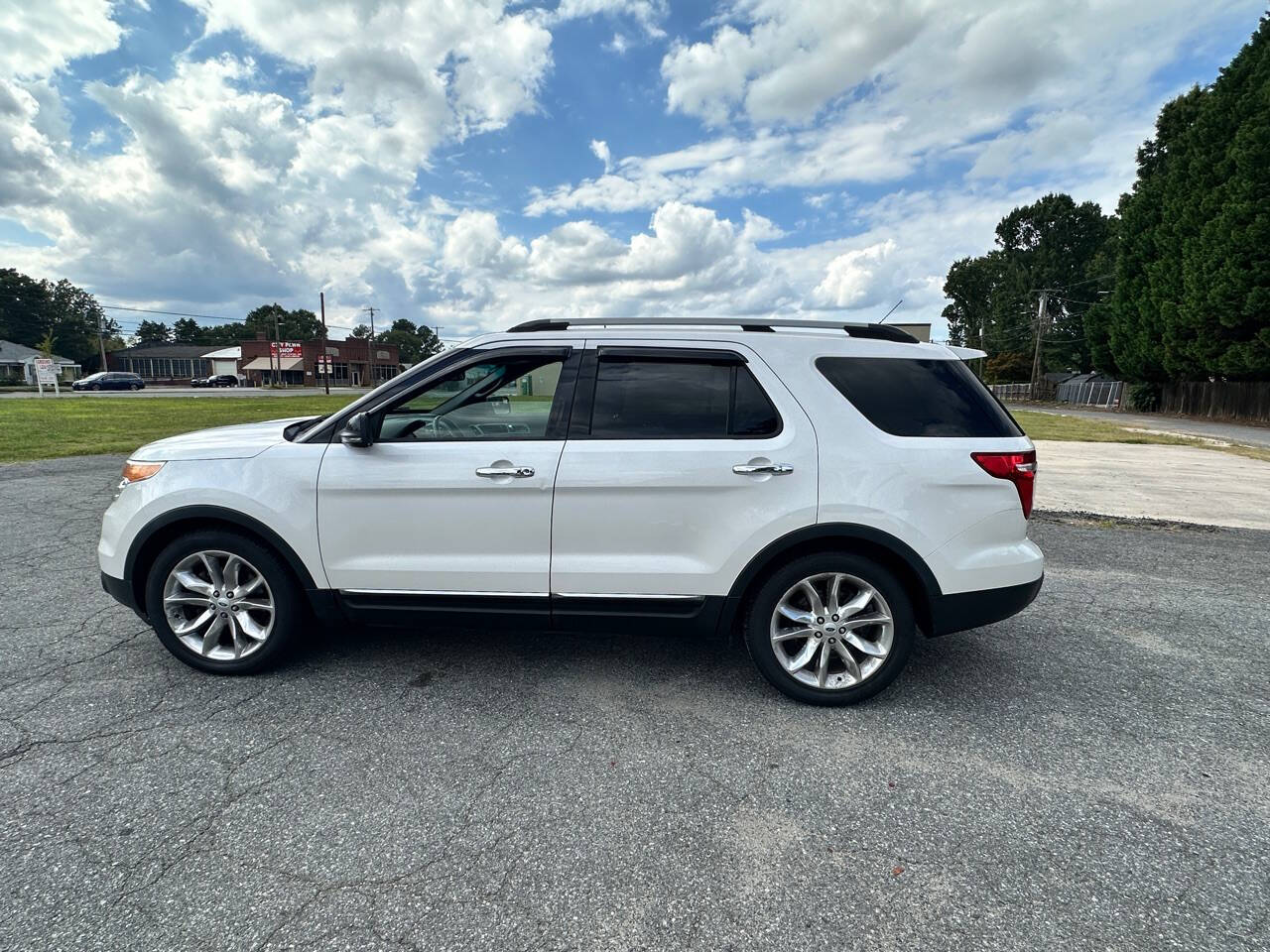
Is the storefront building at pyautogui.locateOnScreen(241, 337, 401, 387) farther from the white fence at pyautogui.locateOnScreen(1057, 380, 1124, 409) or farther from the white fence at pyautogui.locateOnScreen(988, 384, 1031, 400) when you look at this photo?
the white fence at pyautogui.locateOnScreen(1057, 380, 1124, 409)

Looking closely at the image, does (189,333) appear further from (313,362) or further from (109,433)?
(109,433)

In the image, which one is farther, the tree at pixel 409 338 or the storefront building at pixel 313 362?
the tree at pixel 409 338

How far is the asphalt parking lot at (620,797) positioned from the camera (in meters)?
1.89

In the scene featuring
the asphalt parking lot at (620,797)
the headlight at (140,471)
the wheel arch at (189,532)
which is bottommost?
the asphalt parking lot at (620,797)

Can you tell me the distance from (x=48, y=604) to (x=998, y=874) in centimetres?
571

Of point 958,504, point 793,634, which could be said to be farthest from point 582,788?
point 958,504

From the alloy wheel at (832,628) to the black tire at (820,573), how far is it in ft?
0.07

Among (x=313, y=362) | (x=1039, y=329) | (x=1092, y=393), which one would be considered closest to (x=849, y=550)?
(x=1092, y=393)

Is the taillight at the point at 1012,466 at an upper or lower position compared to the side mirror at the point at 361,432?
lower

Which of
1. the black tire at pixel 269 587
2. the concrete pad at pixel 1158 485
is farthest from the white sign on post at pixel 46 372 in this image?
the concrete pad at pixel 1158 485

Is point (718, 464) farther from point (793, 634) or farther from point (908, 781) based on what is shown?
point (908, 781)

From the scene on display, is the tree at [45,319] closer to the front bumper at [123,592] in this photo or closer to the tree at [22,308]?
the tree at [22,308]

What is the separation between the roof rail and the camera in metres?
3.23

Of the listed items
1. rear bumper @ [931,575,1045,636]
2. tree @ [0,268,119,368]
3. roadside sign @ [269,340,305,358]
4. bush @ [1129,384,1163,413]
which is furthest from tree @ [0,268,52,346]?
bush @ [1129,384,1163,413]
